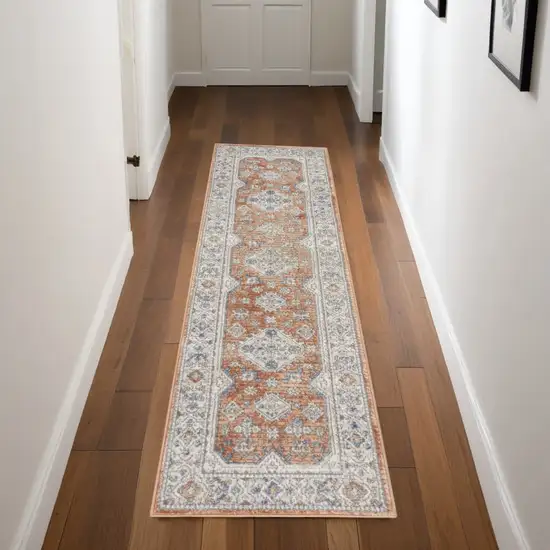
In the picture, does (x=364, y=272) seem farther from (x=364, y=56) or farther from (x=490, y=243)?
(x=364, y=56)

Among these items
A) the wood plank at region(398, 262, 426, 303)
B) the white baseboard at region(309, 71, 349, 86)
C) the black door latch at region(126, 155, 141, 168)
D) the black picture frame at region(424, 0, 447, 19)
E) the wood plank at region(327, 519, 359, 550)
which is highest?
the black picture frame at region(424, 0, 447, 19)

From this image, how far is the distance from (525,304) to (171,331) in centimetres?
158

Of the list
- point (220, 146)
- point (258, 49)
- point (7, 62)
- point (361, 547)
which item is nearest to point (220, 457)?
point (361, 547)

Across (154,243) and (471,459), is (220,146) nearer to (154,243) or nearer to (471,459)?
(154,243)

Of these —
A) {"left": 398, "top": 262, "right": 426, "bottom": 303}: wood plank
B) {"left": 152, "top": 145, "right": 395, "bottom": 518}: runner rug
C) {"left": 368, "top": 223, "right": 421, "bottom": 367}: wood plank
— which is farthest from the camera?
{"left": 398, "top": 262, "right": 426, "bottom": 303}: wood plank

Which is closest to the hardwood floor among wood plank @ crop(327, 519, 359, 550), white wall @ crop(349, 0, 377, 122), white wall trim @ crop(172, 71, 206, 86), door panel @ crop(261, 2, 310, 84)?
wood plank @ crop(327, 519, 359, 550)

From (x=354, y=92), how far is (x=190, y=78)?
1255 millimetres

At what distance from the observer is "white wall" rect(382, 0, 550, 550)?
6.97ft

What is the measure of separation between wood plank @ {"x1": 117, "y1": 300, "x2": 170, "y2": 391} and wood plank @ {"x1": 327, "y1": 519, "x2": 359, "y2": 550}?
2.92ft

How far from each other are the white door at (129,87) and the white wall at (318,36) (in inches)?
89.4

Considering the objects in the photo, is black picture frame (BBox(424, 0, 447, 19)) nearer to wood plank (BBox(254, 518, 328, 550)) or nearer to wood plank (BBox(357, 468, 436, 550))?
wood plank (BBox(357, 468, 436, 550))

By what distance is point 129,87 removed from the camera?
4473 millimetres

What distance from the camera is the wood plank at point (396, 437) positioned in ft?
8.96

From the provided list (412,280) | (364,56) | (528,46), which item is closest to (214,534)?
(528,46)
